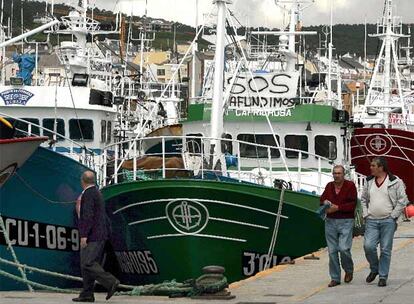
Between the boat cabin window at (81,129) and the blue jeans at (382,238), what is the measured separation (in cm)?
1036

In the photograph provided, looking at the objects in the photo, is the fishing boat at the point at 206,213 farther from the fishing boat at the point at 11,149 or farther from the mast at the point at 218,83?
the fishing boat at the point at 11,149

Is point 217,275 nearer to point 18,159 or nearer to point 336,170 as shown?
point 336,170

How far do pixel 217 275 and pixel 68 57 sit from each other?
14194 mm

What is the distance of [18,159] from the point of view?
15109mm

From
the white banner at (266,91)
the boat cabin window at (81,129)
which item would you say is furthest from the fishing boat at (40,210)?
the white banner at (266,91)

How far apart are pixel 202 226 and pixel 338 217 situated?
10.9 ft

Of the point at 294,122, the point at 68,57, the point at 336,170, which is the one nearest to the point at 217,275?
the point at 336,170

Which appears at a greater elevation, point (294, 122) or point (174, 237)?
point (294, 122)

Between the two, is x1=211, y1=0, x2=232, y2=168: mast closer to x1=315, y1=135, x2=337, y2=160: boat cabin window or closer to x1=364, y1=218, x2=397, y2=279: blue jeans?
x1=315, y1=135, x2=337, y2=160: boat cabin window

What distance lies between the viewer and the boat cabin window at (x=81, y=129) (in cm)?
A: 2266

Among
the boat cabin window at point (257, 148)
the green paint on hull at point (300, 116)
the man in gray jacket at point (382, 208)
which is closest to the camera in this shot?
the man in gray jacket at point (382, 208)

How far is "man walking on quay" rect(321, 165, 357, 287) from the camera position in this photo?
13305 millimetres

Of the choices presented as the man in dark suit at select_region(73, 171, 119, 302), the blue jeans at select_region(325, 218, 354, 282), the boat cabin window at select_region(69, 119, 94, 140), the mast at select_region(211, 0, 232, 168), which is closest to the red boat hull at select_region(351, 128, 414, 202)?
the boat cabin window at select_region(69, 119, 94, 140)

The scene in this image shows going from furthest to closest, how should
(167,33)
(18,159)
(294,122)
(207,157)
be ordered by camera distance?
(167,33) → (294,122) → (207,157) → (18,159)
